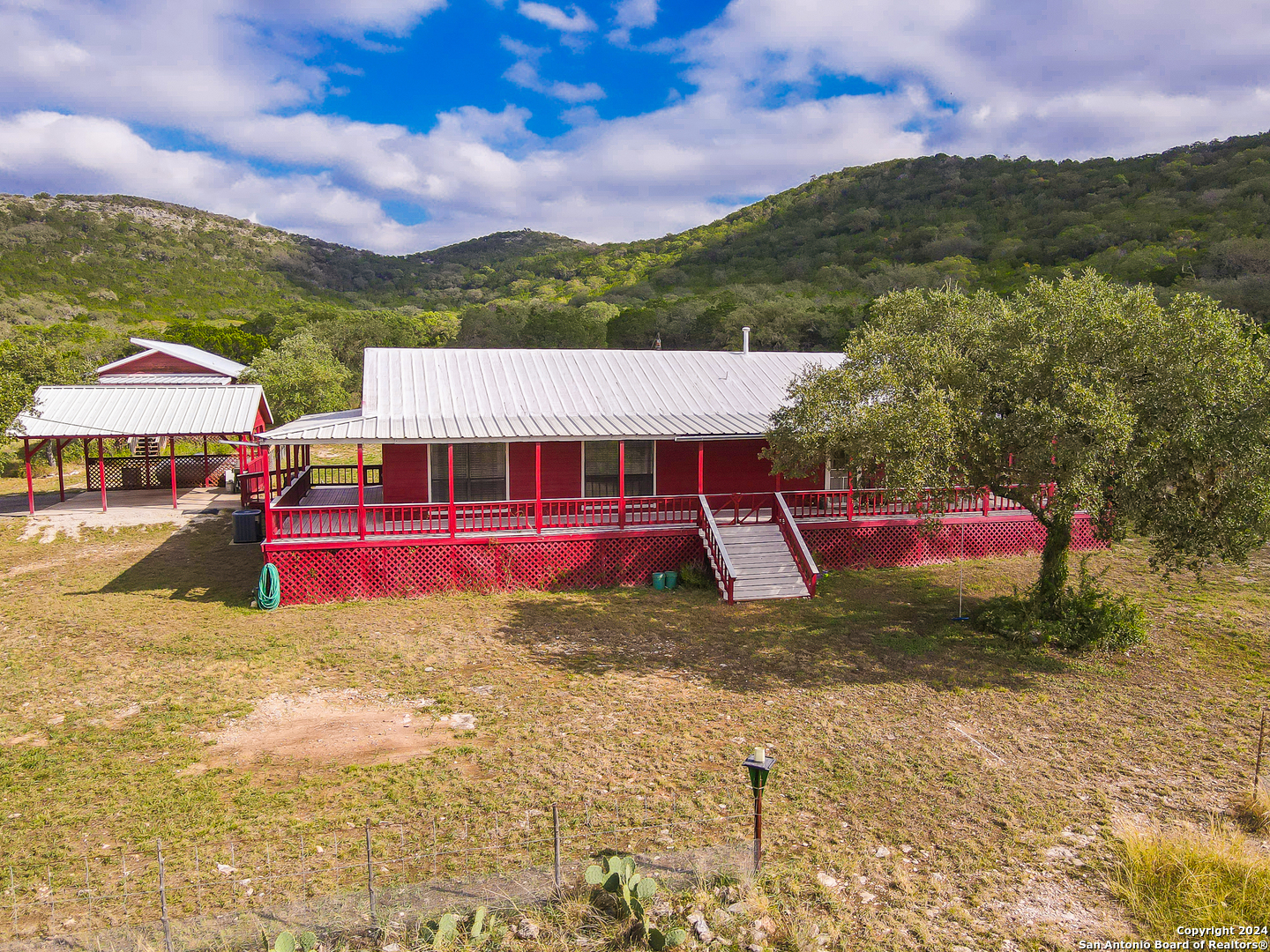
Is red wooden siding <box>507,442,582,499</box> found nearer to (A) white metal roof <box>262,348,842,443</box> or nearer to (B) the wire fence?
(A) white metal roof <box>262,348,842,443</box>

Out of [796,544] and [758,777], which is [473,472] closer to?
[796,544]

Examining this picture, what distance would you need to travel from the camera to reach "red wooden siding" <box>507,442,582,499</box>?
60.2 ft

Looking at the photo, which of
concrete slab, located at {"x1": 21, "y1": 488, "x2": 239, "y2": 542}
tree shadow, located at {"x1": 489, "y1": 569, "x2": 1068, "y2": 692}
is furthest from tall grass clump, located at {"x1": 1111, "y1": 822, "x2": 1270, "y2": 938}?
concrete slab, located at {"x1": 21, "y1": 488, "x2": 239, "y2": 542}

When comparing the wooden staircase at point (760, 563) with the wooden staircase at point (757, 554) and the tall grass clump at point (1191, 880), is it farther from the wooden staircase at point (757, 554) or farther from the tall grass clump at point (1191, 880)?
the tall grass clump at point (1191, 880)

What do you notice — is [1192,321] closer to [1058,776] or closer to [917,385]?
[917,385]

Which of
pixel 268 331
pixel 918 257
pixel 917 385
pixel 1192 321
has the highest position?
pixel 918 257

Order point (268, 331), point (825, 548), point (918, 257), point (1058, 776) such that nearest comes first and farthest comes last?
point (1058, 776), point (825, 548), point (268, 331), point (918, 257)

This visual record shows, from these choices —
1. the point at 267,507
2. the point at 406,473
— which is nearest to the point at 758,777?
the point at 267,507

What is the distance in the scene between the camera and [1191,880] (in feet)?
20.6

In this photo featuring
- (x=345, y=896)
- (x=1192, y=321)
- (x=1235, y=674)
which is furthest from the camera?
(x=1235, y=674)

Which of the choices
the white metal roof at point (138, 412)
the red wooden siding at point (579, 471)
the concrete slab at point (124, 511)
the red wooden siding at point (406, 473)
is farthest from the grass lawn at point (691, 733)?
the white metal roof at point (138, 412)

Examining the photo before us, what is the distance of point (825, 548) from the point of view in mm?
17734

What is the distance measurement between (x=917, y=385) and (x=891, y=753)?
6.26 metres

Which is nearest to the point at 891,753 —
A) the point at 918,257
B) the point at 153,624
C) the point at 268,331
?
the point at 153,624
